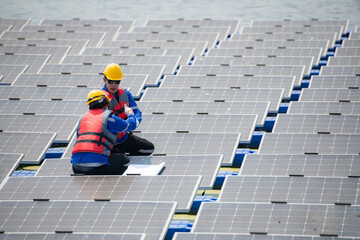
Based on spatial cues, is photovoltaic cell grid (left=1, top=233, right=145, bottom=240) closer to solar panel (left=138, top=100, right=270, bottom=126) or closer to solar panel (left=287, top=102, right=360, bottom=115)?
solar panel (left=138, top=100, right=270, bottom=126)

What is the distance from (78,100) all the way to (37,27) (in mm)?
10768

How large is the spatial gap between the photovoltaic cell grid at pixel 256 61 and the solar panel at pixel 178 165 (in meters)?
7.48

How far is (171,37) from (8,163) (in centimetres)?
1180

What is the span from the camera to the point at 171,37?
22359 mm

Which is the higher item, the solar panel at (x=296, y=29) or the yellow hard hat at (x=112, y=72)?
the solar panel at (x=296, y=29)

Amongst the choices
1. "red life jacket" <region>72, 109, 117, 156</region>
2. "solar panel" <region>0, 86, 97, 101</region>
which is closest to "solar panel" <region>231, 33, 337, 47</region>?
"solar panel" <region>0, 86, 97, 101</region>

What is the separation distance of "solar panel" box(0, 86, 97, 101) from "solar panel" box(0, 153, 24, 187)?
3981mm

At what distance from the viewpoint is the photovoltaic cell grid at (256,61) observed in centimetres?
1830

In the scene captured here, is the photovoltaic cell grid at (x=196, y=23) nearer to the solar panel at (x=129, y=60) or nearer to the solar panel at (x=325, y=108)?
the solar panel at (x=129, y=60)

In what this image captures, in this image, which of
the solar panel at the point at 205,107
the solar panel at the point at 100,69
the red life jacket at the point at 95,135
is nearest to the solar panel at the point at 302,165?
the red life jacket at the point at 95,135

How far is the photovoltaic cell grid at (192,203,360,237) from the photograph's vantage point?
865 cm

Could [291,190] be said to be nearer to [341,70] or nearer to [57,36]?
[341,70]

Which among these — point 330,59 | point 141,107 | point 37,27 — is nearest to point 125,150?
point 141,107

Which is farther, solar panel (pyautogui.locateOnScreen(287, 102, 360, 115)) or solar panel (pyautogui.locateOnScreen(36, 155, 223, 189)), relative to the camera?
solar panel (pyautogui.locateOnScreen(287, 102, 360, 115))
